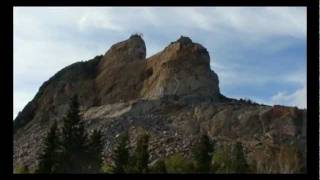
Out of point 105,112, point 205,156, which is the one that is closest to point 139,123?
point 105,112

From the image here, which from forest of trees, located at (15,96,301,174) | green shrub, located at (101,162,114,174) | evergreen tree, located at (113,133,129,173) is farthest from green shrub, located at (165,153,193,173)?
green shrub, located at (101,162,114,174)

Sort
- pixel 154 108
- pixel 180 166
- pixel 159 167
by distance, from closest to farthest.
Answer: pixel 180 166, pixel 159 167, pixel 154 108

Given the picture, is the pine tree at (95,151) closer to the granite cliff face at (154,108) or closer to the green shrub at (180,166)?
the granite cliff face at (154,108)

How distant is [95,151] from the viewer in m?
4.54

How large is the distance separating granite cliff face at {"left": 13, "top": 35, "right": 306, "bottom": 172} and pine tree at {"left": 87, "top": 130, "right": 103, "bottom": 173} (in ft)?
0.39

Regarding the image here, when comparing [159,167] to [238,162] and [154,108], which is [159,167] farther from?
[154,108]

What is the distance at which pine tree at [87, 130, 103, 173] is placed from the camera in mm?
4191

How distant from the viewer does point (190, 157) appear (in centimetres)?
425

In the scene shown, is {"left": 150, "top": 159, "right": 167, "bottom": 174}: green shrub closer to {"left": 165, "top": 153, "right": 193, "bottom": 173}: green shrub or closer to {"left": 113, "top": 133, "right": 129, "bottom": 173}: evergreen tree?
{"left": 165, "top": 153, "right": 193, "bottom": 173}: green shrub

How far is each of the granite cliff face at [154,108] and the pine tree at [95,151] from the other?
12 centimetres

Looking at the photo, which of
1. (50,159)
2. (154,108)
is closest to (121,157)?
(50,159)

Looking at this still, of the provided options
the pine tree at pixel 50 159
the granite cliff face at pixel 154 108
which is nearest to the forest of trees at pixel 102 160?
the pine tree at pixel 50 159

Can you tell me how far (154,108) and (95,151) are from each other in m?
2.45
